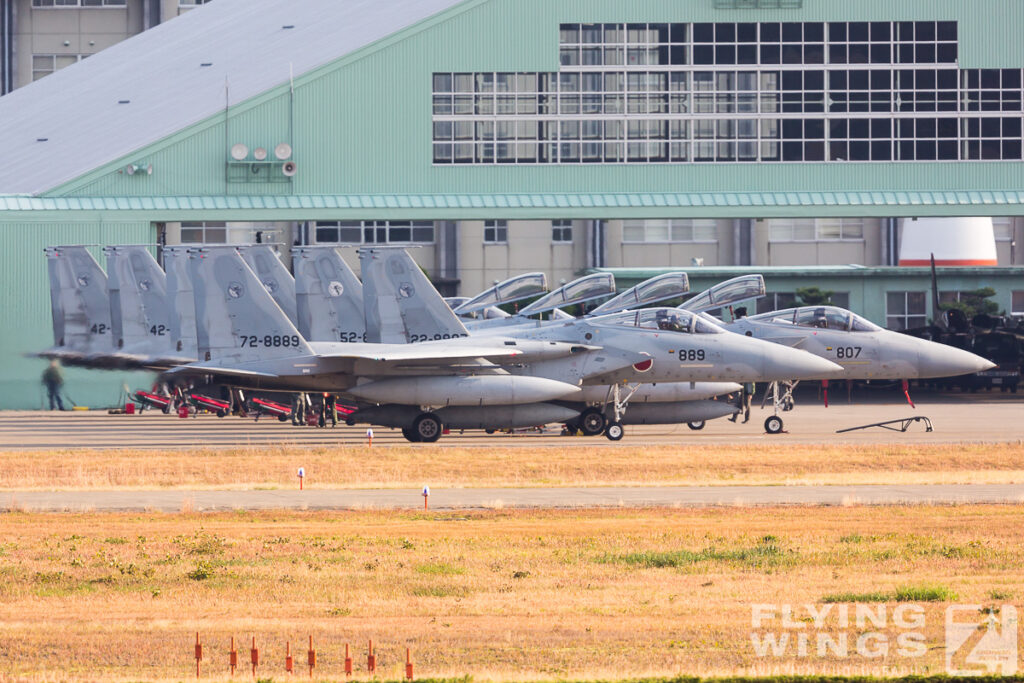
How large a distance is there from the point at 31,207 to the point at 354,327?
53.9 feet

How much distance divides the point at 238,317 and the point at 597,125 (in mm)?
21165

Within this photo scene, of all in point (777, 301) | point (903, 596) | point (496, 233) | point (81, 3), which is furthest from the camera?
point (81, 3)

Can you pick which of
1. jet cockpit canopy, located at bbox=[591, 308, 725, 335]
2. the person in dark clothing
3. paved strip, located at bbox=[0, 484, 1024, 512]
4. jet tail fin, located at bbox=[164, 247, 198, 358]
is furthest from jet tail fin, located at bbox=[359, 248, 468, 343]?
the person in dark clothing

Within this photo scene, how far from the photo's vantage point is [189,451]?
1266 inches

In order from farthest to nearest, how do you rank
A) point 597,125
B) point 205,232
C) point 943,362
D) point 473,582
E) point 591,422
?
point 205,232
point 597,125
point 943,362
point 591,422
point 473,582

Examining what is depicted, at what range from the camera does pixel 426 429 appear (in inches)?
1391

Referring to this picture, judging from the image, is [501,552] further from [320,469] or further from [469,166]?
[469,166]

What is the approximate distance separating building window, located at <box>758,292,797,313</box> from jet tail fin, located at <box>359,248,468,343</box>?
24.7 meters

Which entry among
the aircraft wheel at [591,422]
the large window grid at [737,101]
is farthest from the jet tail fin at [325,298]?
the large window grid at [737,101]

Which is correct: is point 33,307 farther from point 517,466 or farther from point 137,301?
point 517,466

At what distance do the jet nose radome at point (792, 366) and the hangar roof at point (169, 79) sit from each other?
882 inches

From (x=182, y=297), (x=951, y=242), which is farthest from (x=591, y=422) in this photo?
(x=951, y=242)

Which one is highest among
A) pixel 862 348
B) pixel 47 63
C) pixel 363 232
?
pixel 47 63

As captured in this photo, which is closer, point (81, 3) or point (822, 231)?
point (822, 231)
